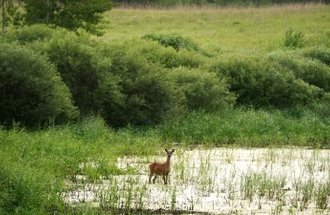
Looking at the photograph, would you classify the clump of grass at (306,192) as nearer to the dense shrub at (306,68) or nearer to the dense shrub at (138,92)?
the dense shrub at (138,92)

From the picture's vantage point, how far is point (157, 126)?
2419 centimetres

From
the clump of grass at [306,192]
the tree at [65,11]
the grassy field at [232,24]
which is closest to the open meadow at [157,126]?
the clump of grass at [306,192]

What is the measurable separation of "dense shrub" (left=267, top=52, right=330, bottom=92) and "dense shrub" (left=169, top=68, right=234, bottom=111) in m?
4.69

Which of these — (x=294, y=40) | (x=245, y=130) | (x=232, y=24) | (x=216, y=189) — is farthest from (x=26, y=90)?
(x=232, y=24)

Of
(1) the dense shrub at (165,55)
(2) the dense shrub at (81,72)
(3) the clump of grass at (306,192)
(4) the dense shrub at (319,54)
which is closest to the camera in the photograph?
(3) the clump of grass at (306,192)

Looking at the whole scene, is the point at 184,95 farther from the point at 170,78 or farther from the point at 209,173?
the point at 209,173

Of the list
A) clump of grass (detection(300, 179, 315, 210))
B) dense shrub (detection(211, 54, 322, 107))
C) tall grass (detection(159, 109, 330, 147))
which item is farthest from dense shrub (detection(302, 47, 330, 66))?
clump of grass (detection(300, 179, 315, 210))

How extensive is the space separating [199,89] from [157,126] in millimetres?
3295

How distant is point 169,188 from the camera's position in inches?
617

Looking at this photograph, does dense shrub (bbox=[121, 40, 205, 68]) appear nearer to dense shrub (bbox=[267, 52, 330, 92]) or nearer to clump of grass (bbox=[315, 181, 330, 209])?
dense shrub (bbox=[267, 52, 330, 92])

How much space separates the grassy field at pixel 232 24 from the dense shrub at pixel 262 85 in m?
9.70

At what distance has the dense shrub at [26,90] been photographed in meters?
21.6

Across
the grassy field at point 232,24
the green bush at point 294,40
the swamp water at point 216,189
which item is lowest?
the grassy field at point 232,24

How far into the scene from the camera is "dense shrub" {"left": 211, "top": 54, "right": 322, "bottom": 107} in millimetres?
29812
